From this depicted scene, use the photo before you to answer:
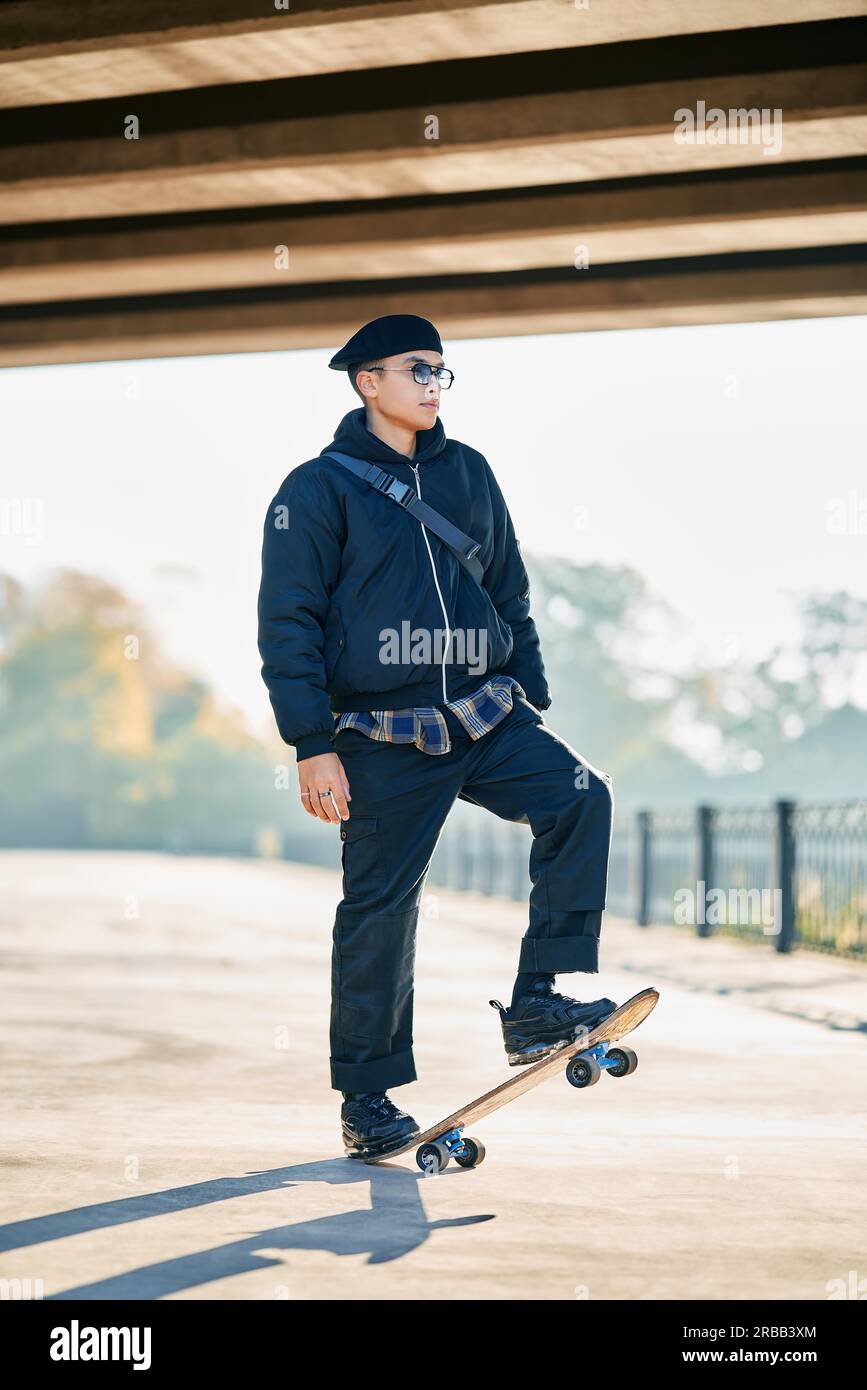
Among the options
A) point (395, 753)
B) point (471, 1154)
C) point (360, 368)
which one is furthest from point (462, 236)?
point (471, 1154)

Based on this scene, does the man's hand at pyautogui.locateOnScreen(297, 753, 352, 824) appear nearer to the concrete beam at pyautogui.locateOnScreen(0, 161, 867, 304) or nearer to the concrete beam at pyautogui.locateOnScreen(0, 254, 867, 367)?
the concrete beam at pyautogui.locateOnScreen(0, 161, 867, 304)

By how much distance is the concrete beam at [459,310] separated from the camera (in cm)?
1155

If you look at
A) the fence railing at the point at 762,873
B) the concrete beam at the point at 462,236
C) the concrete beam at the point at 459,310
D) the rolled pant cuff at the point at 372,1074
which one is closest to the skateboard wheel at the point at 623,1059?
the rolled pant cuff at the point at 372,1074

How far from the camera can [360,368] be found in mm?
5055

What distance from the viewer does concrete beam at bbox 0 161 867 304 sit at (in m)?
10.1

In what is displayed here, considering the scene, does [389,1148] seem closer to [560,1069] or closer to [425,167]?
[560,1069]

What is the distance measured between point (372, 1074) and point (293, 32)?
5.22m

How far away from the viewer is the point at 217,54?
830 centimetres

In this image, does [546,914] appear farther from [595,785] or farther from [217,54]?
[217,54]

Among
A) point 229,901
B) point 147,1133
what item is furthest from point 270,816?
point 147,1133

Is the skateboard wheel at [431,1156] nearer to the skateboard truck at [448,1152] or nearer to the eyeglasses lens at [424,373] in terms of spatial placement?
the skateboard truck at [448,1152]

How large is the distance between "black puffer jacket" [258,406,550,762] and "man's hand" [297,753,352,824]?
3 centimetres

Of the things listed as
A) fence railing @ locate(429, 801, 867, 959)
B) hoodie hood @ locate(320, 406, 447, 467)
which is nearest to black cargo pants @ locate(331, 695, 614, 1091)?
hoodie hood @ locate(320, 406, 447, 467)

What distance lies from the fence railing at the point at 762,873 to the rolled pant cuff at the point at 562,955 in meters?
9.61
